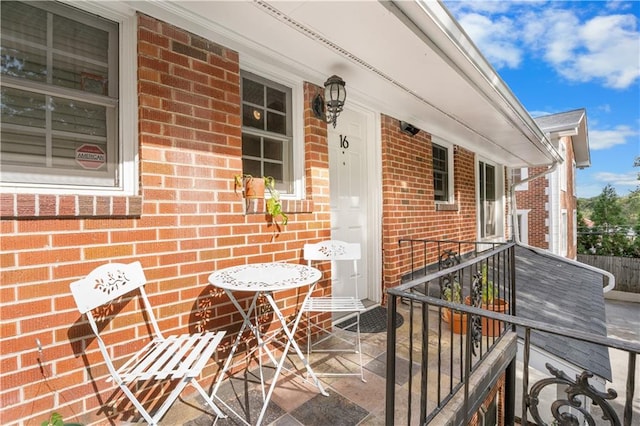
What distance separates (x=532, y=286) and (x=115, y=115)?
208 inches

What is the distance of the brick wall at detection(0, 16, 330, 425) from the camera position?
4.53 feet

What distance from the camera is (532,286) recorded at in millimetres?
4238

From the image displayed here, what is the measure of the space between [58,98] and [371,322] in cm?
301

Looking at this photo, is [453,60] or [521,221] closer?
[453,60]

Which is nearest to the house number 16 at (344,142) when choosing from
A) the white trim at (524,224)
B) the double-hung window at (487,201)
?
the double-hung window at (487,201)

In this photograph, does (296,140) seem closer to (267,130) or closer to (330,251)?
(267,130)

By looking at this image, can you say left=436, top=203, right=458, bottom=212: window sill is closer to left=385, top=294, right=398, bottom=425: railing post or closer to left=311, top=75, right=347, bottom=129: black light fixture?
left=311, top=75, right=347, bottom=129: black light fixture

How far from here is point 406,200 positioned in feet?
13.0

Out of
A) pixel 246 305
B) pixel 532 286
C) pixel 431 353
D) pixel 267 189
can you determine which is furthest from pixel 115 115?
pixel 532 286

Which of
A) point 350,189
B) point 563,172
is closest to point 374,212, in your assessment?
point 350,189

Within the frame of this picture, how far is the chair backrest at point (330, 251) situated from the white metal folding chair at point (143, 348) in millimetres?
1082

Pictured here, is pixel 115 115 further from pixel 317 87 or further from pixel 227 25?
pixel 317 87

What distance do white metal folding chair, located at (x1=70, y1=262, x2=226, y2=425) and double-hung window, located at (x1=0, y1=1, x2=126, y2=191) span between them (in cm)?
57

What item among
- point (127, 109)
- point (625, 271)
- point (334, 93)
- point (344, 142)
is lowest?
point (625, 271)
